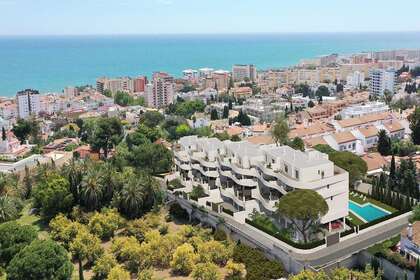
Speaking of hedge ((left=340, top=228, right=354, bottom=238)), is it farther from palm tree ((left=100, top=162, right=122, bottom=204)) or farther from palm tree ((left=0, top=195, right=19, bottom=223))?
palm tree ((left=0, top=195, right=19, bottom=223))

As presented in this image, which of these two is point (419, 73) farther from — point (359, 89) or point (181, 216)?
point (181, 216)

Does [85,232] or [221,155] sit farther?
[221,155]

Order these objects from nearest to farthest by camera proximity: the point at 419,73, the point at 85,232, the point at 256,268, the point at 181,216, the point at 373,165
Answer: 1. the point at 256,268
2. the point at 85,232
3. the point at 181,216
4. the point at 373,165
5. the point at 419,73

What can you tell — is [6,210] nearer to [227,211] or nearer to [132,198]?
[132,198]

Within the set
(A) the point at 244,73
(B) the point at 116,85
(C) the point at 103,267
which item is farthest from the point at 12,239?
(A) the point at 244,73

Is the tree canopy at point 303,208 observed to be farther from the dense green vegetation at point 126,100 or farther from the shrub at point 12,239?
the dense green vegetation at point 126,100

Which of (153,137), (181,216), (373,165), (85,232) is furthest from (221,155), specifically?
(153,137)

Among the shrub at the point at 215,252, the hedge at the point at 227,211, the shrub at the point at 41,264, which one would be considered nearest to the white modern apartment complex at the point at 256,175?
the hedge at the point at 227,211

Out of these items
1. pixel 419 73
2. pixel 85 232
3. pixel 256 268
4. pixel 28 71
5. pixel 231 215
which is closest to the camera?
pixel 256 268
